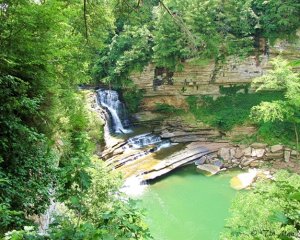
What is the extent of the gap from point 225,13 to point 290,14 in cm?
379

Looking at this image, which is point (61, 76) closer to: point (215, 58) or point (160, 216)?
point (160, 216)

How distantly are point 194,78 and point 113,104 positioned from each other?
19.5 ft

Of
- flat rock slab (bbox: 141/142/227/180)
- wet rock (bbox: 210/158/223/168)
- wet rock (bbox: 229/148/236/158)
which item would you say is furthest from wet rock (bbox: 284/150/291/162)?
wet rock (bbox: 210/158/223/168)

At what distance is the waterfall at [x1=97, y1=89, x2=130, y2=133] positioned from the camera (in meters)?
22.0

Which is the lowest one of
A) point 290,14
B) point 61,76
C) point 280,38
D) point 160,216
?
point 160,216

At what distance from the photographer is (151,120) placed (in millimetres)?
21984

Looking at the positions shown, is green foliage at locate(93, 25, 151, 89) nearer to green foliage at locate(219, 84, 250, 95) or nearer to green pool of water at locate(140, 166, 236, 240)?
green foliage at locate(219, 84, 250, 95)

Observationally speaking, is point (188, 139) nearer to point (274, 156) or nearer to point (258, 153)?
point (258, 153)

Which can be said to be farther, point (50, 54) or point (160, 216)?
point (160, 216)

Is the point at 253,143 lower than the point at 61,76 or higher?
lower

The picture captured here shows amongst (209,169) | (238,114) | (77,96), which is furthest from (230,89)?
(77,96)

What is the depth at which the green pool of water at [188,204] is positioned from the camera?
12.5m

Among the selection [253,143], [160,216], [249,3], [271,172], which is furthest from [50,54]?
[249,3]

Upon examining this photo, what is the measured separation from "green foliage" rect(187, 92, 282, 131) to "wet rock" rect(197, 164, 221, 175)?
3.74 m
